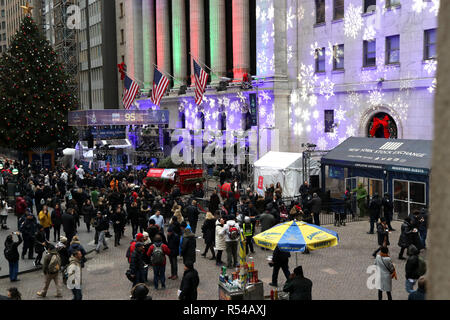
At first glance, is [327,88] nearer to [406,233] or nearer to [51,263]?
[406,233]

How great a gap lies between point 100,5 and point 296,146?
43.9 m

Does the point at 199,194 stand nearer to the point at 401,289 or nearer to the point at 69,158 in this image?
the point at 401,289

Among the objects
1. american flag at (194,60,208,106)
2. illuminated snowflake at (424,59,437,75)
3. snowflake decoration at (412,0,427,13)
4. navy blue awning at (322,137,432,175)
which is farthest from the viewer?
american flag at (194,60,208,106)

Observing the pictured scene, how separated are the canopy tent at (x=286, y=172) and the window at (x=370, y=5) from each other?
10.1m

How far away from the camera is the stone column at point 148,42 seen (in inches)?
2165

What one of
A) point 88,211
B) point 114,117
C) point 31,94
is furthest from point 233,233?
point 31,94

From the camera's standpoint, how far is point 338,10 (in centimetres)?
3241

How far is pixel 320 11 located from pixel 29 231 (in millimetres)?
24732

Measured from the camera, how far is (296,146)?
119 ft

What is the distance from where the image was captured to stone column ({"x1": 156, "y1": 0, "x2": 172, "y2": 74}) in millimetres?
52594

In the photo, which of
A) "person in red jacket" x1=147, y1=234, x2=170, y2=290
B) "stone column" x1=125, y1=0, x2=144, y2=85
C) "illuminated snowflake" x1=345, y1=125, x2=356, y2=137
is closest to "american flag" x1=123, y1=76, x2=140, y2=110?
"stone column" x1=125, y1=0, x2=144, y2=85

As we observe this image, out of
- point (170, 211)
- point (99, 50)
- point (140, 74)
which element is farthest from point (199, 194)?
point (99, 50)

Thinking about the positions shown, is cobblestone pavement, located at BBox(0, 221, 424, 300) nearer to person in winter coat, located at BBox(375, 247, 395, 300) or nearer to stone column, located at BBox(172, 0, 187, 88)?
person in winter coat, located at BBox(375, 247, 395, 300)

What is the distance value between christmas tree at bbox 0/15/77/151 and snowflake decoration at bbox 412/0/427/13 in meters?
30.7
